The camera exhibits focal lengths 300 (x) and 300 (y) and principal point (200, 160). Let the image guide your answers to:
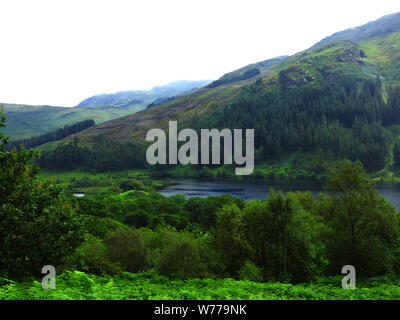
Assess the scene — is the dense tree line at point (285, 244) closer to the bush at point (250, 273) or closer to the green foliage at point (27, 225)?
the bush at point (250, 273)

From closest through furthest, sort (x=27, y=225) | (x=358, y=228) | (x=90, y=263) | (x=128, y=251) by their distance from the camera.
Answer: (x=27, y=225), (x=90, y=263), (x=358, y=228), (x=128, y=251)

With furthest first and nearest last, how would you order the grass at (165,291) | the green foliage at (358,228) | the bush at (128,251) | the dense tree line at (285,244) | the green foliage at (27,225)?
the bush at (128,251) < the green foliage at (358,228) < the dense tree line at (285,244) < the green foliage at (27,225) < the grass at (165,291)

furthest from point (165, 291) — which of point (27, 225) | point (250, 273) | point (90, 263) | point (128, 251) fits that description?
point (128, 251)

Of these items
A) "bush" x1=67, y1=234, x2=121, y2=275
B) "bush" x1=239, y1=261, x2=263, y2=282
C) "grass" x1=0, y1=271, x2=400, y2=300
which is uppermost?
"grass" x1=0, y1=271, x2=400, y2=300

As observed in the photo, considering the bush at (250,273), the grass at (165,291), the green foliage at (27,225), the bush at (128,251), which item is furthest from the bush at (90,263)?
the bush at (250,273)

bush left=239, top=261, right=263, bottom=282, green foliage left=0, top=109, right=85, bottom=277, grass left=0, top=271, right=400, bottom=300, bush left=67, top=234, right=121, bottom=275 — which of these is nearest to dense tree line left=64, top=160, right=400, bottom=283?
bush left=239, top=261, right=263, bottom=282

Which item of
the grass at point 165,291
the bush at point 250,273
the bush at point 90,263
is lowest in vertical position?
the bush at point 250,273

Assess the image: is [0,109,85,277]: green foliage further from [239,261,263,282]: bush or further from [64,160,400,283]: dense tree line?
[239,261,263,282]: bush

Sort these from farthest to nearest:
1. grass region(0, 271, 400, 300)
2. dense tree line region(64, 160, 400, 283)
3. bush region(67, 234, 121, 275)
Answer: dense tree line region(64, 160, 400, 283), bush region(67, 234, 121, 275), grass region(0, 271, 400, 300)

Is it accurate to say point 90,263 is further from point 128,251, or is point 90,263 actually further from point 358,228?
point 358,228

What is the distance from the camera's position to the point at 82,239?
2308 centimetres

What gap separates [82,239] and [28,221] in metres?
4.01
